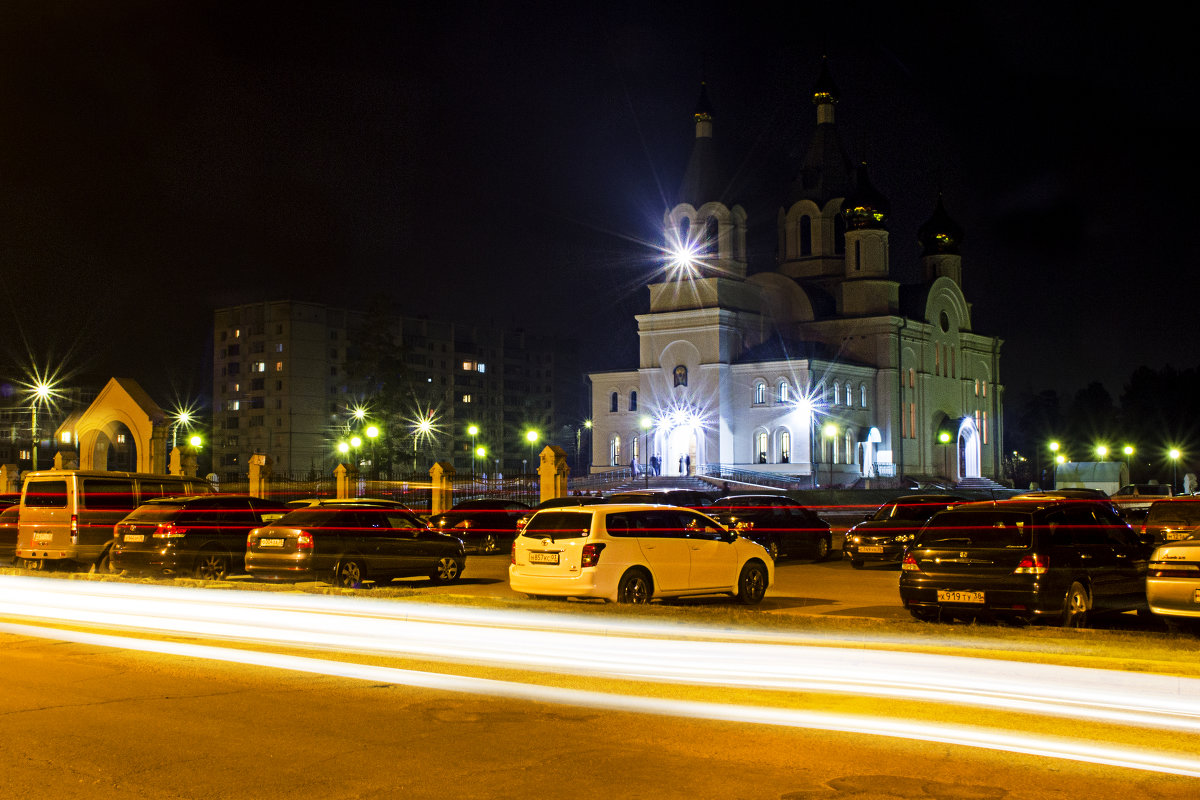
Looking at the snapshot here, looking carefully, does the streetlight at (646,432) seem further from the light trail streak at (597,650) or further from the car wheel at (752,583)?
the light trail streak at (597,650)

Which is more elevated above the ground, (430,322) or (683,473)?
(430,322)

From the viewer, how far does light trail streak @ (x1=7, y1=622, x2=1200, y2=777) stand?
7062 millimetres

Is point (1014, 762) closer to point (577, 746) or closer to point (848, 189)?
point (577, 746)

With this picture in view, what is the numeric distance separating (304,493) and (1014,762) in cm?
3683

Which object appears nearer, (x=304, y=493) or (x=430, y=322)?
(x=304, y=493)

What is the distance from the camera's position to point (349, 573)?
61.3ft

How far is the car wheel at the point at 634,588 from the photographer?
49.1 ft

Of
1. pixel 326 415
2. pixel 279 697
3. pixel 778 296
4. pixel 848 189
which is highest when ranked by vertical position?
pixel 848 189

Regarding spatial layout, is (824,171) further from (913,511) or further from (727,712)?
(727,712)

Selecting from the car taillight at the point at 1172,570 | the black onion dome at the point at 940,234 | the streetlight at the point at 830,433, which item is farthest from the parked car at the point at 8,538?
the black onion dome at the point at 940,234

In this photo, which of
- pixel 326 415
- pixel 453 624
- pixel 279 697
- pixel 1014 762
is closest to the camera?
pixel 1014 762

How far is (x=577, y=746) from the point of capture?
759 centimetres

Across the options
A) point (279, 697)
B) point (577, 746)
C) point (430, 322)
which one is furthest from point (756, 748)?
point (430, 322)

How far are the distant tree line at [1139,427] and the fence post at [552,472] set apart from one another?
5233 centimetres
